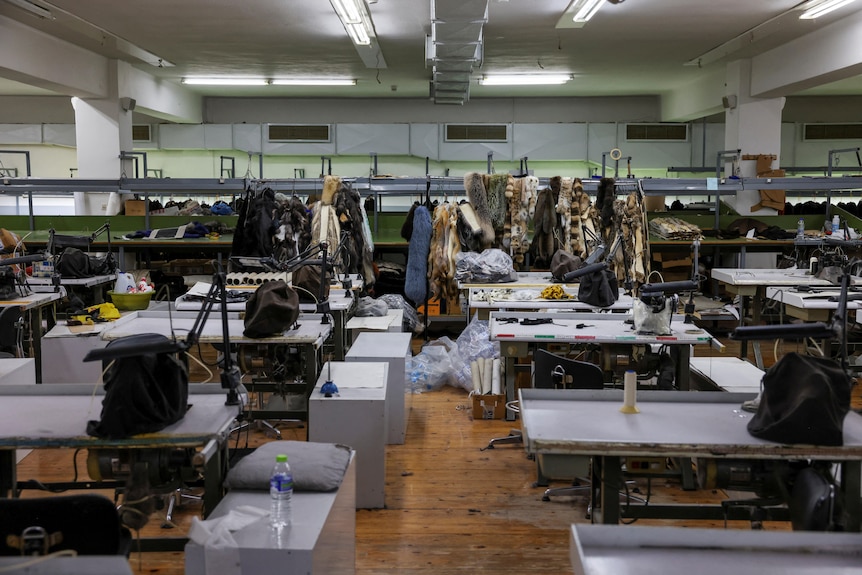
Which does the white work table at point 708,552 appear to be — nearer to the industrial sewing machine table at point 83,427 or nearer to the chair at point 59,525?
the chair at point 59,525

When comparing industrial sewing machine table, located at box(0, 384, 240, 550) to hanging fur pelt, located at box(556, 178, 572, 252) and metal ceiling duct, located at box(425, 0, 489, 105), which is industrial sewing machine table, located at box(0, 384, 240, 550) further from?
hanging fur pelt, located at box(556, 178, 572, 252)

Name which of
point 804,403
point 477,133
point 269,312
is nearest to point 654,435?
point 804,403

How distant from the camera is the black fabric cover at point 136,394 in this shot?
260cm

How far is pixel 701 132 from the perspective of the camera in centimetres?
1318

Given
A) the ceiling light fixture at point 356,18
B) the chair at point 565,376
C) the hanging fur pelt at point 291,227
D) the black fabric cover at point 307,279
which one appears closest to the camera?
the chair at point 565,376

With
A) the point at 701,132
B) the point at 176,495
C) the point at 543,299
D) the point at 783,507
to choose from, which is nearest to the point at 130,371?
the point at 176,495

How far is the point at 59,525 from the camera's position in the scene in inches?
77.4

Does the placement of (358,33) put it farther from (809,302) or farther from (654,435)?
(654,435)

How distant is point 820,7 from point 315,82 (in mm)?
7226

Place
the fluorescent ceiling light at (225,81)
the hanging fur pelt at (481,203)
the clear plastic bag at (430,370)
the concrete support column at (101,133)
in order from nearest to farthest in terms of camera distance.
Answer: the clear plastic bag at (430,370), the hanging fur pelt at (481,203), the concrete support column at (101,133), the fluorescent ceiling light at (225,81)

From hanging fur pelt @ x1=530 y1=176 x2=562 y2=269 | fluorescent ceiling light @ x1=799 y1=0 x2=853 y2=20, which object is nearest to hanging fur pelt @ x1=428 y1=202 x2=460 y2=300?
hanging fur pelt @ x1=530 y1=176 x2=562 y2=269

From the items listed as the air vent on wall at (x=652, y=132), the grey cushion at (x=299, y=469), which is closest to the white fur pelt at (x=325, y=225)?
the grey cushion at (x=299, y=469)

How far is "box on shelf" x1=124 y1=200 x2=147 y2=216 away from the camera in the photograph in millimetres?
10441

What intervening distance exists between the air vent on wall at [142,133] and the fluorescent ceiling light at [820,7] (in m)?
10.3
